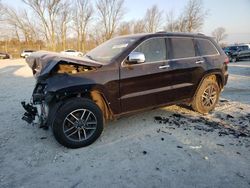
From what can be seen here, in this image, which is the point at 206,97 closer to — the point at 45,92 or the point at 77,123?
the point at 77,123

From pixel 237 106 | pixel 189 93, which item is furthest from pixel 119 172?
pixel 237 106

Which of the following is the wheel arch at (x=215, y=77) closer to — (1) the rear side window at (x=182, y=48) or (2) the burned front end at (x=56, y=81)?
(1) the rear side window at (x=182, y=48)

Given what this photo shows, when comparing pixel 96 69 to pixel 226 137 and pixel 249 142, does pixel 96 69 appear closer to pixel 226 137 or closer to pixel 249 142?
pixel 226 137

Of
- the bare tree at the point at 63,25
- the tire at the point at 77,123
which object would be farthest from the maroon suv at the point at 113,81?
the bare tree at the point at 63,25

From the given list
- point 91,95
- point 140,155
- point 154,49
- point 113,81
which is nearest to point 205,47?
point 154,49

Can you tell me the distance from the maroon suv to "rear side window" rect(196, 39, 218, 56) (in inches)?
1.0

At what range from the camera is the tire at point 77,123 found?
3.39m

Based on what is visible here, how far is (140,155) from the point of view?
10.9 ft

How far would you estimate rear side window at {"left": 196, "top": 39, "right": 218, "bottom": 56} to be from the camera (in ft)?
16.1

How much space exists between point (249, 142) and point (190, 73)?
1.76 meters

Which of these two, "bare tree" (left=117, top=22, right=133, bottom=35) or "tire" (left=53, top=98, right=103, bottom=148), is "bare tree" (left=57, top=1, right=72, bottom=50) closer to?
"bare tree" (left=117, top=22, right=133, bottom=35)

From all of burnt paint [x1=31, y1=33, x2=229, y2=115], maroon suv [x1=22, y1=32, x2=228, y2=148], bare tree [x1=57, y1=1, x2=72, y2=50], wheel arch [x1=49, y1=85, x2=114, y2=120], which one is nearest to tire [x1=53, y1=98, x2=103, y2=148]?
maroon suv [x1=22, y1=32, x2=228, y2=148]

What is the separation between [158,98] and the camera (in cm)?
427

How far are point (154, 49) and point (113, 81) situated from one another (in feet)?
3.78
